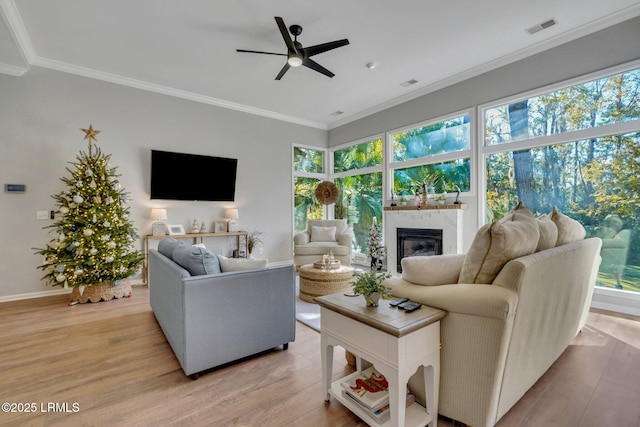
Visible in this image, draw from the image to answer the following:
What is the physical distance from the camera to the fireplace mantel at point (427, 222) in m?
4.37

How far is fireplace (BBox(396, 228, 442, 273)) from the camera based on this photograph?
4630 millimetres

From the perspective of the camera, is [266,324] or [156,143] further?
[156,143]

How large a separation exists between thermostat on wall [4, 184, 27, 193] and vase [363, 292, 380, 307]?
4.82m

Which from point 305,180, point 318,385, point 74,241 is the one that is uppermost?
point 305,180

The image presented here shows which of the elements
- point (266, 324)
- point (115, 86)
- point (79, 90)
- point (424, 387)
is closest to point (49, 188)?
point (79, 90)

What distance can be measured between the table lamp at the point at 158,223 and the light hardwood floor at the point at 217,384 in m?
1.91

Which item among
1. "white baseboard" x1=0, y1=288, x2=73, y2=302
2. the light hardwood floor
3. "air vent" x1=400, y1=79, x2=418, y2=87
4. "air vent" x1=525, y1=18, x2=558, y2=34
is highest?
"air vent" x1=400, y1=79, x2=418, y2=87

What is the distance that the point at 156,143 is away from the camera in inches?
186

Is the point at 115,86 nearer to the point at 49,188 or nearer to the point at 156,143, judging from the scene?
the point at 156,143

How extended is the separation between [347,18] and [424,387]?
3420mm

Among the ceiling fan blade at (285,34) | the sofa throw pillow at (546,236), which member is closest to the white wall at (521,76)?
the ceiling fan blade at (285,34)

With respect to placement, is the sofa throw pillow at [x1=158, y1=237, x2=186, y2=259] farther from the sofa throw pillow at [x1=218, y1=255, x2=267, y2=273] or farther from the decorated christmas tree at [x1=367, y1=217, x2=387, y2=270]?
the decorated christmas tree at [x1=367, y1=217, x2=387, y2=270]

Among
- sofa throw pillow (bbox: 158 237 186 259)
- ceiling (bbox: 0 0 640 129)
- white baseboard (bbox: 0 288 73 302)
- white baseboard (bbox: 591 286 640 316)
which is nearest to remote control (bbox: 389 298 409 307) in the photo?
sofa throw pillow (bbox: 158 237 186 259)

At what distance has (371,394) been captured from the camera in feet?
5.06
